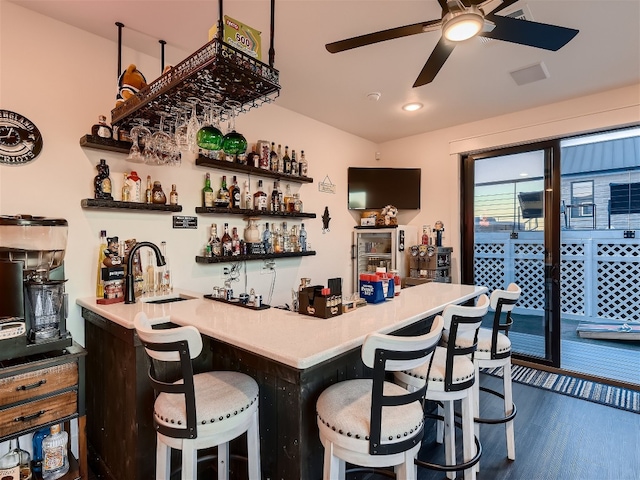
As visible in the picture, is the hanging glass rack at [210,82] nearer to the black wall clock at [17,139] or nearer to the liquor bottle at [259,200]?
the black wall clock at [17,139]

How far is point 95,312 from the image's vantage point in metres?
1.90

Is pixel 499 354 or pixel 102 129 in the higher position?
pixel 102 129

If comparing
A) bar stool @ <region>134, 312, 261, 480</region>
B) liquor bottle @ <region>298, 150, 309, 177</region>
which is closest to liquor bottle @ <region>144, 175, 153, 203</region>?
bar stool @ <region>134, 312, 261, 480</region>

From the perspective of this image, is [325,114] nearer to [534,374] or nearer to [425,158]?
[425,158]

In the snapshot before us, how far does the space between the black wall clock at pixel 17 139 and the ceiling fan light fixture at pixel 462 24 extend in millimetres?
2333

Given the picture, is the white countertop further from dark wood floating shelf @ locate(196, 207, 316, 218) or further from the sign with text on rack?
the sign with text on rack

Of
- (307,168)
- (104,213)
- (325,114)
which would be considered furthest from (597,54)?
(104,213)

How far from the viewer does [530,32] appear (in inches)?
65.6

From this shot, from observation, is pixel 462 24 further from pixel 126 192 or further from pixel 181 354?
pixel 126 192

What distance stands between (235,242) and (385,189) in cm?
221

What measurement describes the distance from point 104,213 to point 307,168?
80.5 inches

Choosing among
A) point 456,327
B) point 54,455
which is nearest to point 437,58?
point 456,327

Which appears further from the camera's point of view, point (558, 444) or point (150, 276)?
point (150, 276)

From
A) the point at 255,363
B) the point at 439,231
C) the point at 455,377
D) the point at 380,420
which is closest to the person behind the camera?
the point at 380,420
